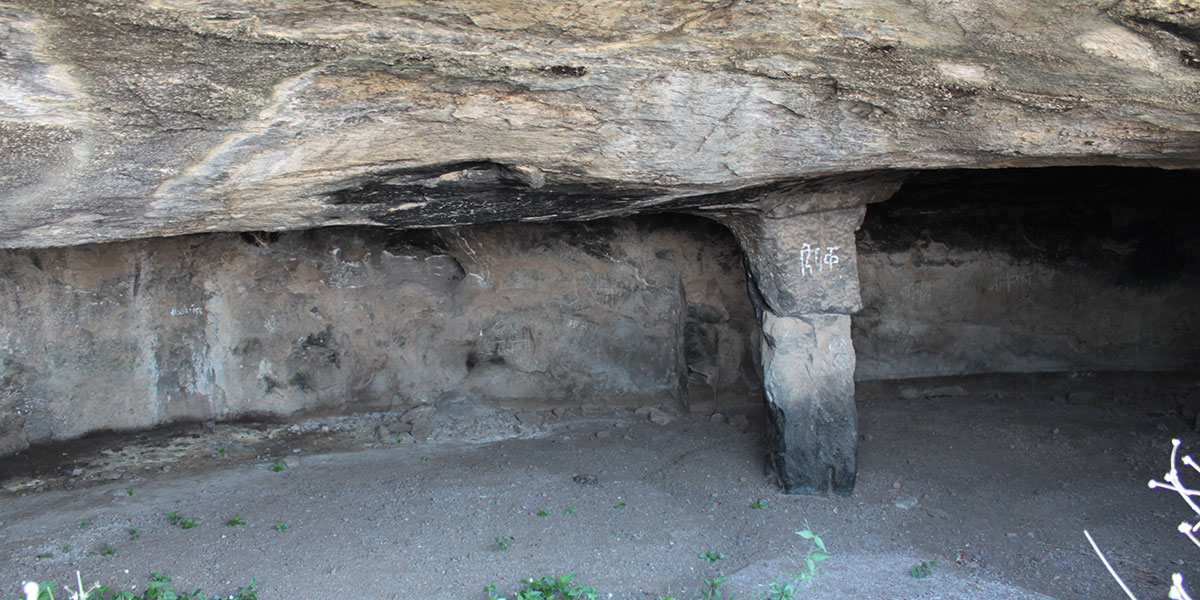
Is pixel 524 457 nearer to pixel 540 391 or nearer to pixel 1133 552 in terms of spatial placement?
pixel 540 391

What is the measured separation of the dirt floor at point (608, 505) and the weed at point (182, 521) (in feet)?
0.13

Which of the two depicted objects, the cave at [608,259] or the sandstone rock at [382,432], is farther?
the sandstone rock at [382,432]

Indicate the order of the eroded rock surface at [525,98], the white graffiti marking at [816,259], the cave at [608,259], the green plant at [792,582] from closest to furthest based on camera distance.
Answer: the eroded rock surface at [525,98] → the cave at [608,259] → the green plant at [792,582] → the white graffiti marking at [816,259]

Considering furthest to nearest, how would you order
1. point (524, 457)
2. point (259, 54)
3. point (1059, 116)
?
point (524, 457) < point (1059, 116) < point (259, 54)

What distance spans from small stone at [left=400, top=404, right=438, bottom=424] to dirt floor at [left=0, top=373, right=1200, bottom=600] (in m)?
0.08

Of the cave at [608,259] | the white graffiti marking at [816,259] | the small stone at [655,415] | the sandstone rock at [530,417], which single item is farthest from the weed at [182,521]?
the white graffiti marking at [816,259]

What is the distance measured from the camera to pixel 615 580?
11.7ft

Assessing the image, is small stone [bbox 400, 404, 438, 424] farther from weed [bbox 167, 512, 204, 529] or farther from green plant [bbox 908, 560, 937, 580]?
green plant [bbox 908, 560, 937, 580]

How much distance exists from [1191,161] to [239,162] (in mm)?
3450

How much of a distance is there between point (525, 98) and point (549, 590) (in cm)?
190

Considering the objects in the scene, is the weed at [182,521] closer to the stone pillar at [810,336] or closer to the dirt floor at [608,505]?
the dirt floor at [608,505]

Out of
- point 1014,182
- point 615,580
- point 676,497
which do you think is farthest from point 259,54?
point 1014,182

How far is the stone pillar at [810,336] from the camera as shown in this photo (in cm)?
432

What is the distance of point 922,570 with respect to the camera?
357 centimetres
